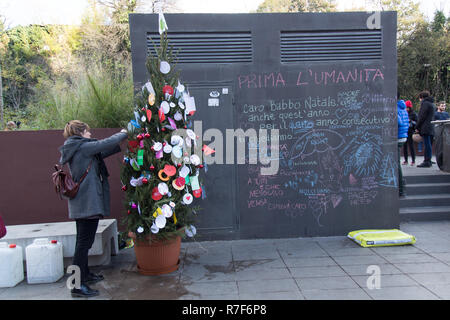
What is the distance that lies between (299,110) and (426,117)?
4730mm

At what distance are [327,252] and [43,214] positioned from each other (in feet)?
15.8

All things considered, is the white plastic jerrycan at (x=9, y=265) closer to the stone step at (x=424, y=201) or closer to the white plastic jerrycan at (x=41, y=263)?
the white plastic jerrycan at (x=41, y=263)

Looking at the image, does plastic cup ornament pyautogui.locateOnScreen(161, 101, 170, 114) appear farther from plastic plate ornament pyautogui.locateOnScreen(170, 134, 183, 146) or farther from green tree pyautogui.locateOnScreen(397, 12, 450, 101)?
green tree pyautogui.locateOnScreen(397, 12, 450, 101)

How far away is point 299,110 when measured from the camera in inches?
229

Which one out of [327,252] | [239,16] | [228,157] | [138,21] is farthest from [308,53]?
[327,252]

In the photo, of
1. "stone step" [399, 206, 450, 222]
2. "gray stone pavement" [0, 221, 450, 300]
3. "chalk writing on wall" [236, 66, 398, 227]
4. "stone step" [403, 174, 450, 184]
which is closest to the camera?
"gray stone pavement" [0, 221, 450, 300]

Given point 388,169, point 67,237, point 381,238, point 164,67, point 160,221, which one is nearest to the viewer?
point 160,221

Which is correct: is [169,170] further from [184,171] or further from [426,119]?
[426,119]

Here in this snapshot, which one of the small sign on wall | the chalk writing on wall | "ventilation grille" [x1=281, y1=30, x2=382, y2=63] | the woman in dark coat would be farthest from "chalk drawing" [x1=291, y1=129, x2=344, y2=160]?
the woman in dark coat

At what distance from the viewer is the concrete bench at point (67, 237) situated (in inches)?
184

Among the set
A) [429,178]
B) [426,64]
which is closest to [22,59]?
[429,178]

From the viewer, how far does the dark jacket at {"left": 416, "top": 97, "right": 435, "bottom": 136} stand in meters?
8.45

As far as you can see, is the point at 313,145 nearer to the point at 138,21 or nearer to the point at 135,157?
the point at 135,157

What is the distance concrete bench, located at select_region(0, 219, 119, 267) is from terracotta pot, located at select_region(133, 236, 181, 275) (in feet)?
1.99
